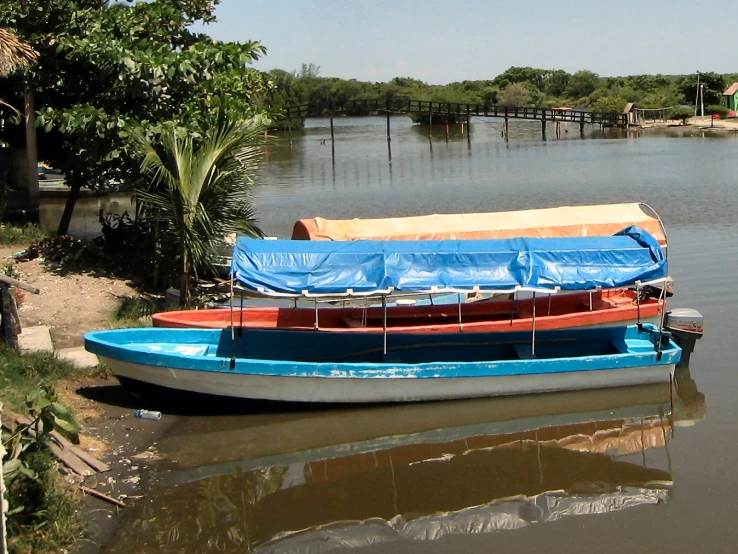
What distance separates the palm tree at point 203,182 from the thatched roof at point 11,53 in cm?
228

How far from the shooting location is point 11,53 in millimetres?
13305

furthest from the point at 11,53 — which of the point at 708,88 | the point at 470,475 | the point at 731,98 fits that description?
the point at 708,88

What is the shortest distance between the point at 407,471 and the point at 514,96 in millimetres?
100315

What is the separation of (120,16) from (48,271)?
4.74 meters

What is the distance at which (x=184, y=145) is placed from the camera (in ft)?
43.2

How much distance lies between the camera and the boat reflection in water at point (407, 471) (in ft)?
27.7

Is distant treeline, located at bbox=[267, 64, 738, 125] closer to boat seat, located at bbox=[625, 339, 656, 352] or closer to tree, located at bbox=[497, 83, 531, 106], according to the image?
tree, located at bbox=[497, 83, 531, 106]

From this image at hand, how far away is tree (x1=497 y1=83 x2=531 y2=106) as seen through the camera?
342 ft

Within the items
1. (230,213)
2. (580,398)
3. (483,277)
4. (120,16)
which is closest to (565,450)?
(580,398)

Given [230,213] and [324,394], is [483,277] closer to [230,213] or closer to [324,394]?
[324,394]

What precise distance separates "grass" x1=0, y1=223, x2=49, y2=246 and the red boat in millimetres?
5410

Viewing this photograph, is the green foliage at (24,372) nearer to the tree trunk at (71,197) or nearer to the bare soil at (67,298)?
the bare soil at (67,298)

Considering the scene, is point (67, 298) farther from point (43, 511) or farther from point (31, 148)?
point (43, 511)

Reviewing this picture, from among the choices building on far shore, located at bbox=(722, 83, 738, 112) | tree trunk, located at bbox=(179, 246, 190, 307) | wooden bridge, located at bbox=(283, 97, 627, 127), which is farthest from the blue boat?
building on far shore, located at bbox=(722, 83, 738, 112)
